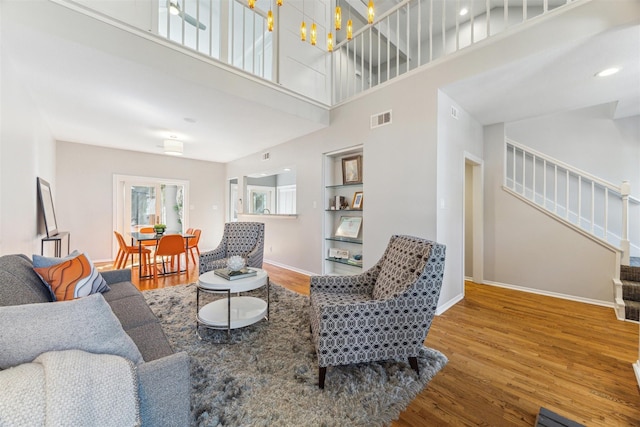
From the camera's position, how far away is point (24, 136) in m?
2.69

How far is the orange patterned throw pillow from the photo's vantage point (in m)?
1.68

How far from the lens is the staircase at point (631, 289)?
265 centimetres

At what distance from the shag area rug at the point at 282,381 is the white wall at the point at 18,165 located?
5.84 ft

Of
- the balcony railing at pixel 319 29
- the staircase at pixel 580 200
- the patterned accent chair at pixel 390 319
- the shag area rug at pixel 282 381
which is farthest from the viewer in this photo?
the staircase at pixel 580 200

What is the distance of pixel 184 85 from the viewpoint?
2.68m

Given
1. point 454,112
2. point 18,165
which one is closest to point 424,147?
point 454,112

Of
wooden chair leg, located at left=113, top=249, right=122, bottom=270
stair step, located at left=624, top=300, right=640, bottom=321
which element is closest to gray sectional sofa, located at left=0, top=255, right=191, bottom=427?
wooden chair leg, located at left=113, top=249, right=122, bottom=270

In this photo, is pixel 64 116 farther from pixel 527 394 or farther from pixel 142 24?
pixel 527 394

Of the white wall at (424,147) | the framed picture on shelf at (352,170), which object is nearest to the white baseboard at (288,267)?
the white wall at (424,147)

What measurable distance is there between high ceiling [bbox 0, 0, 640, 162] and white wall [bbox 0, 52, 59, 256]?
19 cm

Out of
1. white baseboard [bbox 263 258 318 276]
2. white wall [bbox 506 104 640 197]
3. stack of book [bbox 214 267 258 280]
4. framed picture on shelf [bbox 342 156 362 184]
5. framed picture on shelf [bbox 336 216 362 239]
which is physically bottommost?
white baseboard [bbox 263 258 318 276]

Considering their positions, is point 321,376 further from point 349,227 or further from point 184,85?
point 184,85

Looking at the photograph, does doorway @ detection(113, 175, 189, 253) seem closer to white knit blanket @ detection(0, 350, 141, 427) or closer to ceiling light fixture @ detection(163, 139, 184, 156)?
ceiling light fixture @ detection(163, 139, 184, 156)

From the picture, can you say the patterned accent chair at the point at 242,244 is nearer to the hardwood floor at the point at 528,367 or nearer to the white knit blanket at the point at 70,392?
the hardwood floor at the point at 528,367
